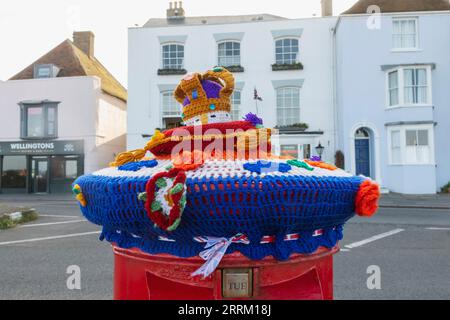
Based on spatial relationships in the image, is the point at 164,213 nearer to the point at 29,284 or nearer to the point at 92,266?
the point at 29,284

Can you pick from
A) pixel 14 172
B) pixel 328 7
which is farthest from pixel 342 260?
pixel 14 172

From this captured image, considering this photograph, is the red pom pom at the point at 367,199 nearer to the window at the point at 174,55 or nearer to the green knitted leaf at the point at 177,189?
the green knitted leaf at the point at 177,189

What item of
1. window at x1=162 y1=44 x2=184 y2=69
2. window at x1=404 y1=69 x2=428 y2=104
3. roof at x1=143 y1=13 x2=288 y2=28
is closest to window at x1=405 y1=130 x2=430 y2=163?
window at x1=404 y1=69 x2=428 y2=104

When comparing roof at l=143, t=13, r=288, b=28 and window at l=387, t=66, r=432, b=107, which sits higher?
roof at l=143, t=13, r=288, b=28

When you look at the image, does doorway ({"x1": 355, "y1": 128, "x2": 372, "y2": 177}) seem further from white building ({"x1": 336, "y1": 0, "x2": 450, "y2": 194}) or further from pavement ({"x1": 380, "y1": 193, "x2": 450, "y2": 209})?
pavement ({"x1": 380, "y1": 193, "x2": 450, "y2": 209})

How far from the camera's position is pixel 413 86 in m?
15.4

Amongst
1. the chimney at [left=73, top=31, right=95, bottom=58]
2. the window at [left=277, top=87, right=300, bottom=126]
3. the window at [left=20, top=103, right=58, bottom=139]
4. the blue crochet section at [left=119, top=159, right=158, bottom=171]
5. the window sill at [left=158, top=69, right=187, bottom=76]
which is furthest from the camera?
the chimney at [left=73, top=31, right=95, bottom=58]

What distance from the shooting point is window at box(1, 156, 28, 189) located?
62.8ft

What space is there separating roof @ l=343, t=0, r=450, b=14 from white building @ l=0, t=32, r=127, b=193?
13377 mm

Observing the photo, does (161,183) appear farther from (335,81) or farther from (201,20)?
(201,20)

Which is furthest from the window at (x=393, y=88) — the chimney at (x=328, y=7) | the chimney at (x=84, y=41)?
the chimney at (x=84, y=41)

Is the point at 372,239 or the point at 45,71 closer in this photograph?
the point at 372,239

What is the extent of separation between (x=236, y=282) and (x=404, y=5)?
61.8 feet

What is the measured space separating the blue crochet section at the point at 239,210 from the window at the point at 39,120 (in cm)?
1955
